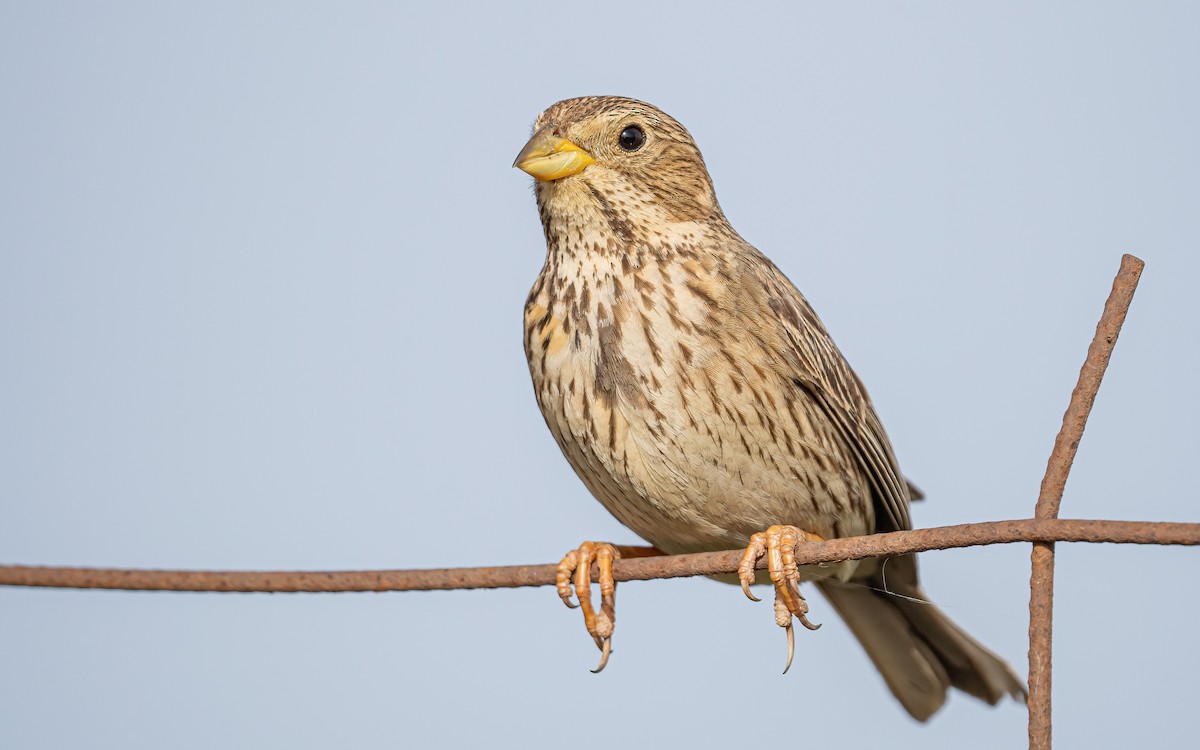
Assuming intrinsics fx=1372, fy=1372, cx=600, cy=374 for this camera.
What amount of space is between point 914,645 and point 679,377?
166cm

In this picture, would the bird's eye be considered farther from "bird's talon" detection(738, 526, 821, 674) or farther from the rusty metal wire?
the rusty metal wire

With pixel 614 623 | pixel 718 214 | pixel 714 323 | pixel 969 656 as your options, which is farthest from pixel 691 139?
pixel 969 656

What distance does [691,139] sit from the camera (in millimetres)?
5023

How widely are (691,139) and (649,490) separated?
4.51 ft

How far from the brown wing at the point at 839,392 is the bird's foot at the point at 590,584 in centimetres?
88

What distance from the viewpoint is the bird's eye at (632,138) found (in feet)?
15.4

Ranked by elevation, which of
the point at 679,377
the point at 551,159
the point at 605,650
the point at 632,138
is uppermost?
the point at 632,138

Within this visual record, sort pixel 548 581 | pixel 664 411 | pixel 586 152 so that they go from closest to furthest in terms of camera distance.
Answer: pixel 548 581 < pixel 664 411 < pixel 586 152

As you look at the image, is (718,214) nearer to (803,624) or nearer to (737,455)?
(737,455)

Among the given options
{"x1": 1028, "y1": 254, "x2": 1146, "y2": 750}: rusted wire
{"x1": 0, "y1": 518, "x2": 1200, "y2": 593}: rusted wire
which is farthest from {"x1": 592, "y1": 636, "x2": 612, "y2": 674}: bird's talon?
{"x1": 1028, "y1": 254, "x2": 1146, "y2": 750}: rusted wire

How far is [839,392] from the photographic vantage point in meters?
4.78

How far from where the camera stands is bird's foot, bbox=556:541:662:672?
4.48m

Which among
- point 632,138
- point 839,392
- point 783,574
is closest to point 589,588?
point 783,574

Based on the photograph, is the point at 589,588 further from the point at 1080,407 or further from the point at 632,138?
the point at 1080,407
